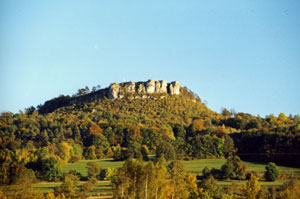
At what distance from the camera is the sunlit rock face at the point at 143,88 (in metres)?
152

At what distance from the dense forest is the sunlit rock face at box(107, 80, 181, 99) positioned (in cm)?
927

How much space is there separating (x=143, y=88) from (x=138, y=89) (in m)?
2.23

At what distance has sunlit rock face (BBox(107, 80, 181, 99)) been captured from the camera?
15212 centimetres

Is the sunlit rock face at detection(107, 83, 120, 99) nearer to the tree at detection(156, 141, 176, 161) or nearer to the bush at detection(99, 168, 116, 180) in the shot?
the tree at detection(156, 141, 176, 161)

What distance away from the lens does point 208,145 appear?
93688mm

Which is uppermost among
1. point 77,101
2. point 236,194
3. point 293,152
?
point 77,101

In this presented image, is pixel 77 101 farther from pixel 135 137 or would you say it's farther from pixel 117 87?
pixel 135 137

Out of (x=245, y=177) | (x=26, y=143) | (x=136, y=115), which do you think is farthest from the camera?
(x=136, y=115)

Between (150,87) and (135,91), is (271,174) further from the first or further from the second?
(135,91)

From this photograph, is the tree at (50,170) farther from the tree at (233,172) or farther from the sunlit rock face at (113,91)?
the sunlit rock face at (113,91)

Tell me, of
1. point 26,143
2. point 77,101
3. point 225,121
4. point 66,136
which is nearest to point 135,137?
point 66,136

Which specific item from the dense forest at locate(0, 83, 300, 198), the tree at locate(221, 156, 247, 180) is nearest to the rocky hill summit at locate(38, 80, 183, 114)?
the dense forest at locate(0, 83, 300, 198)

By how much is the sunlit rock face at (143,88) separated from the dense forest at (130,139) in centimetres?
927

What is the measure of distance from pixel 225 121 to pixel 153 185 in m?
106
